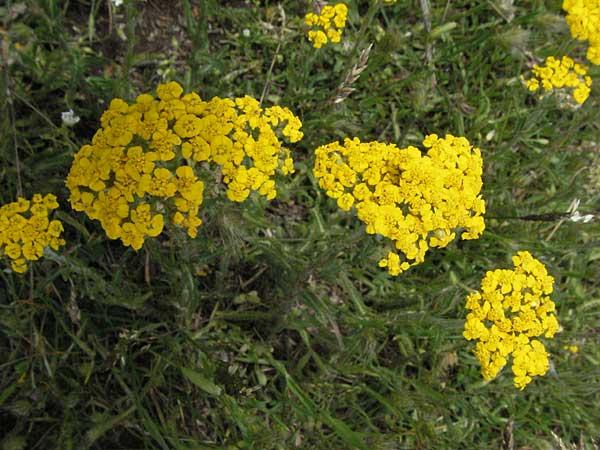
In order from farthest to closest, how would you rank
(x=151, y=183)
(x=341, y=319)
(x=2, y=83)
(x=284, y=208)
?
(x=284, y=208), (x=341, y=319), (x=2, y=83), (x=151, y=183)

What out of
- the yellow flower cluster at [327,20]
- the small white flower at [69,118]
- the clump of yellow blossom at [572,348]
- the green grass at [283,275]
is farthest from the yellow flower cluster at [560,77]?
the small white flower at [69,118]

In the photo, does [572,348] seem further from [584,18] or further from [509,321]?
[584,18]

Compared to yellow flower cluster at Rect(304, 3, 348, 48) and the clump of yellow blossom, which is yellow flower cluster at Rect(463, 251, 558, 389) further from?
→ yellow flower cluster at Rect(304, 3, 348, 48)

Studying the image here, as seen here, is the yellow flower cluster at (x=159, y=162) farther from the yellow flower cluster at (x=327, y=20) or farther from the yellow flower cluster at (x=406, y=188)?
the yellow flower cluster at (x=327, y=20)

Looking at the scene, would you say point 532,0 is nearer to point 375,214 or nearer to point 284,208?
point 284,208

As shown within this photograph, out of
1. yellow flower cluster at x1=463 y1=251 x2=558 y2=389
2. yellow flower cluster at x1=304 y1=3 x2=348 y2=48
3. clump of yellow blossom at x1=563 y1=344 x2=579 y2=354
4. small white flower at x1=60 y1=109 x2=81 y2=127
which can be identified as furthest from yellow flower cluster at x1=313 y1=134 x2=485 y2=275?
clump of yellow blossom at x1=563 y1=344 x2=579 y2=354

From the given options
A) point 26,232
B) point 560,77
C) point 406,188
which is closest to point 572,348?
point 560,77

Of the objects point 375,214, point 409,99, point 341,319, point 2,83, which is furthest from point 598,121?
point 2,83
